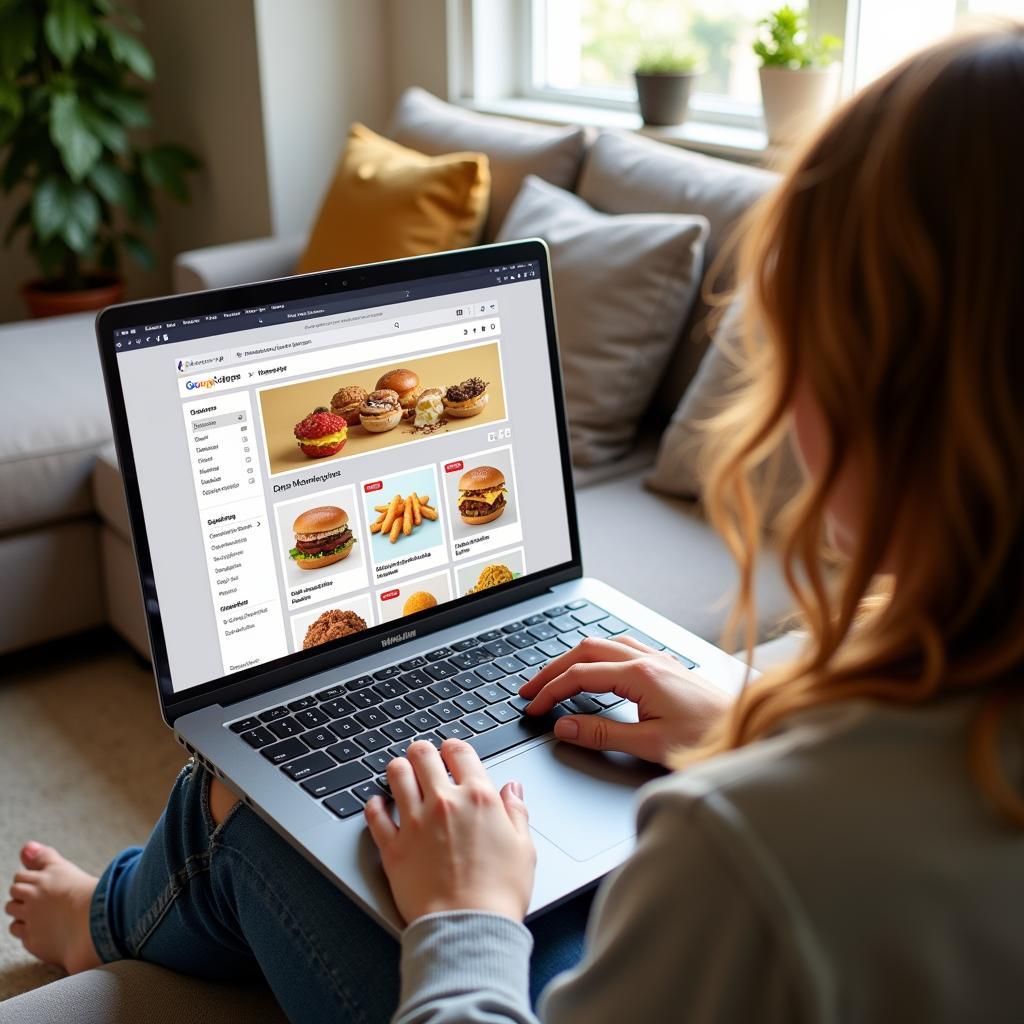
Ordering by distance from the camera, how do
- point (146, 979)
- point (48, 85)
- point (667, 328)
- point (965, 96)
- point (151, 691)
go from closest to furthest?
point (965, 96) → point (146, 979) → point (667, 328) → point (151, 691) → point (48, 85)

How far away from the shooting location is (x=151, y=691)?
2152mm

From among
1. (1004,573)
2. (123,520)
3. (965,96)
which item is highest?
(965,96)

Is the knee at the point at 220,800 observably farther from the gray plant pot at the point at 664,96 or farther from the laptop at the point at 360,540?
the gray plant pot at the point at 664,96

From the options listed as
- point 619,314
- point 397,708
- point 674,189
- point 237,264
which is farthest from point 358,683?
point 237,264

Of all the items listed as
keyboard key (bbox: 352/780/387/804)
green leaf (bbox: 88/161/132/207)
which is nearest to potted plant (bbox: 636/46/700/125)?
green leaf (bbox: 88/161/132/207)

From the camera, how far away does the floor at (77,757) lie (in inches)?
68.9

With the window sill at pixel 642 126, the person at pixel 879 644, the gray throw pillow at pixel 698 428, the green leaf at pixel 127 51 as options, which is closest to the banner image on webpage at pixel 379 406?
the person at pixel 879 644

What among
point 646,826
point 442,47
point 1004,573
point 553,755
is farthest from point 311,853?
point 442,47

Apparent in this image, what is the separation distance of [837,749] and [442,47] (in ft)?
9.49

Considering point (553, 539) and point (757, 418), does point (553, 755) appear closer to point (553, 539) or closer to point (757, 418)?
point (553, 539)

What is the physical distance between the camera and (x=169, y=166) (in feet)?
10.8

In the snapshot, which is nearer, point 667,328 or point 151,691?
point 667,328

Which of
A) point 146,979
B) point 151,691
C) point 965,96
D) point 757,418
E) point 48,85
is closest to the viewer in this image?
point 965,96

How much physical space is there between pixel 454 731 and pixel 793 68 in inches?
67.8
